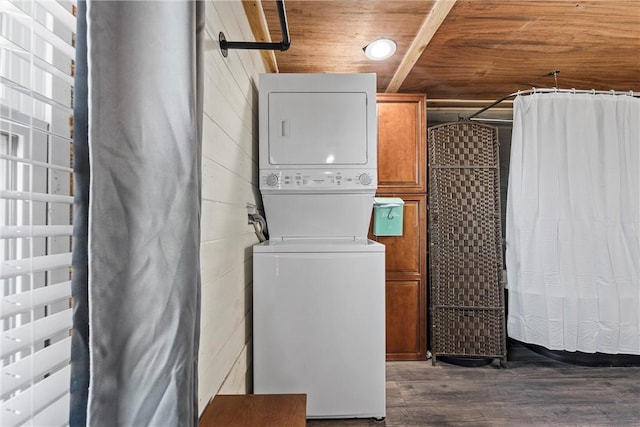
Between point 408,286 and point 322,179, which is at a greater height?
point 322,179

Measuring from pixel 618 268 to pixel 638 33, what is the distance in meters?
1.57

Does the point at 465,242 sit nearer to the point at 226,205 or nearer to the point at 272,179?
the point at 272,179

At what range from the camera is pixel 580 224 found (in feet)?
8.56

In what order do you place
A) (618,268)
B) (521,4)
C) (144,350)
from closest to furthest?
(144,350)
(521,4)
(618,268)

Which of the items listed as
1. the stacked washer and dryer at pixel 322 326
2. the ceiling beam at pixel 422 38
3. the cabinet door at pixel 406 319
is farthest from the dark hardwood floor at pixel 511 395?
the ceiling beam at pixel 422 38

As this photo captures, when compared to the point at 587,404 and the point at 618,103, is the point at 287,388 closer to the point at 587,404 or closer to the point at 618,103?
the point at 587,404

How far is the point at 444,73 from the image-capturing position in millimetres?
2732

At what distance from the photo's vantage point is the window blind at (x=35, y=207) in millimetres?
565

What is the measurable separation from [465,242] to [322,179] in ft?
4.67

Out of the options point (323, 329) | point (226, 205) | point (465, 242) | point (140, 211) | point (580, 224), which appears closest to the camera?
point (140, 211)

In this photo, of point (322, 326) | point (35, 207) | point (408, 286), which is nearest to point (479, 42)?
point (408, 286)

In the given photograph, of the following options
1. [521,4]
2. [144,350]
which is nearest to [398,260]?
[521,4]

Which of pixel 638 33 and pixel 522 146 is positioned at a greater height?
pixel 638 33

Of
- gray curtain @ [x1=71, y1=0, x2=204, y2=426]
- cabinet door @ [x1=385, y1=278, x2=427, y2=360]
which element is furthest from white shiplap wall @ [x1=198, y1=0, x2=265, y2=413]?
cabinet door @ [x1=385, y1=278, x2=427, y2=360]
